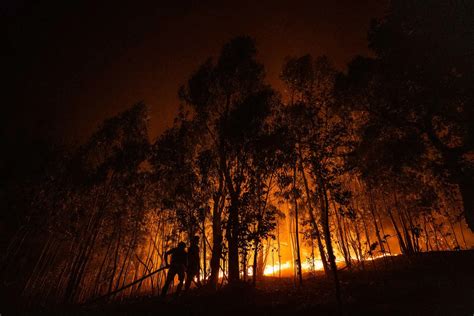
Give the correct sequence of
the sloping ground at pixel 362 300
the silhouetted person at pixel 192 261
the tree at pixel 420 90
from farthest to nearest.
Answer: the tree at pixel 420 90
the silhouetted person at pixel 192 261
the sloping ground at pixel 362 300

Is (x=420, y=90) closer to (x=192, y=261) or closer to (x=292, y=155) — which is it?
(x=292, y=155)

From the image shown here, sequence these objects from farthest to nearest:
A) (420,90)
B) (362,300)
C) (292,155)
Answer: (292,155) → (420,90) → (362,300)

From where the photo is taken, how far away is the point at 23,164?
2570 centimetres

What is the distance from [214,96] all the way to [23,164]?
860 inches

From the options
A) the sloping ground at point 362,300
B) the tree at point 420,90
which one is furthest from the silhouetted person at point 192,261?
the tree at point 420,90

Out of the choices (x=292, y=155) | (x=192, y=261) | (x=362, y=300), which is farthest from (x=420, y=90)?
(x=192, y=261)

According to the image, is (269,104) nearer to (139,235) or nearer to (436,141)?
(436,141)

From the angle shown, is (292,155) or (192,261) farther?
(292,155)

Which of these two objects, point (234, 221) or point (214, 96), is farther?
point (214, 96)

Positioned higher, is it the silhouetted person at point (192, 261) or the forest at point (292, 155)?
the forest at point (292, 155)

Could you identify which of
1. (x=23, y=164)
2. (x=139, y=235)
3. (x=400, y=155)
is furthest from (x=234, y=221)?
(x=23, y=164)

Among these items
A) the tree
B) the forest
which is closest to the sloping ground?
the forest

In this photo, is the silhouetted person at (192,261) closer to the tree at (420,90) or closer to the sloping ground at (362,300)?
the sloping ground at (362,300)

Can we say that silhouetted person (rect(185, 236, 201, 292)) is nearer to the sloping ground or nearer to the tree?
the sloping ground
